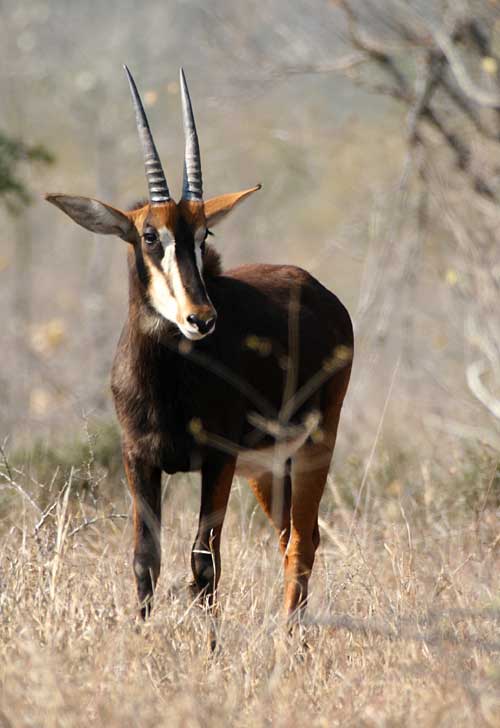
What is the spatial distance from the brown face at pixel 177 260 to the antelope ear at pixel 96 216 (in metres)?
0.06

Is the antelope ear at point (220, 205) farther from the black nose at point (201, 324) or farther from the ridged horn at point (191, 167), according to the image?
the black nose at point (201, 324)

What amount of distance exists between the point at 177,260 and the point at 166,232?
0.52 feet

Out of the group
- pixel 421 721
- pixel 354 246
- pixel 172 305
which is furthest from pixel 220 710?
pixel 354 246

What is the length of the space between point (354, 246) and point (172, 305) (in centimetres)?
936

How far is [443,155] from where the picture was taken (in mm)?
Answer: 11766

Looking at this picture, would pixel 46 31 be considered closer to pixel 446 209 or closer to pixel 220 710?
pixel 446 209

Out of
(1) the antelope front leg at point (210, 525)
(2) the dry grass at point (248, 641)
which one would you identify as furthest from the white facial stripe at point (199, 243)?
(2) the dry grass at point (248, 641)

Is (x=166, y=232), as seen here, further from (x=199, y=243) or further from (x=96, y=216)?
(x=96, y=216)

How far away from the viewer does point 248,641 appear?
5094 millimetres

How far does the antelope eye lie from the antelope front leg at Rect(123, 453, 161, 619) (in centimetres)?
96

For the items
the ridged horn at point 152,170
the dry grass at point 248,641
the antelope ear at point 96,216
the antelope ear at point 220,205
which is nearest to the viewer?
the dry grass at point 248,641

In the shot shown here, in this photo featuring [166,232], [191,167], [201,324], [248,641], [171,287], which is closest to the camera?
[248,641]

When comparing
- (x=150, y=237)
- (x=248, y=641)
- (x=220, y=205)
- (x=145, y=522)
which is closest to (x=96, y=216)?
(x=150, y=237)

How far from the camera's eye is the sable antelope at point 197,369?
5.98 metres
